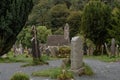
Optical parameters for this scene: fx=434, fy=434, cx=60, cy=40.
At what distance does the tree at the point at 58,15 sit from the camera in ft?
359

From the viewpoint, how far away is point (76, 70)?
25547 millimetres

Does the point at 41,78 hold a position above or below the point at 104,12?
below

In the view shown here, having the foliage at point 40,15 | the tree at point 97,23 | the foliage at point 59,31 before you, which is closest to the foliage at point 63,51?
the tree at point 97,23

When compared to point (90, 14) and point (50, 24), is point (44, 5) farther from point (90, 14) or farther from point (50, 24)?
point (90, 14)

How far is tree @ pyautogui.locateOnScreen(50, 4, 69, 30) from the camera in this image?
10956cm

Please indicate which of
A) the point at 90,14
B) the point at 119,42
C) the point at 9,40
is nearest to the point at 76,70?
the point at 9,40

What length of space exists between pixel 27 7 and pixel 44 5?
10174cm

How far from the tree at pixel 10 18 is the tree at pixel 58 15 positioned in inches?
3683

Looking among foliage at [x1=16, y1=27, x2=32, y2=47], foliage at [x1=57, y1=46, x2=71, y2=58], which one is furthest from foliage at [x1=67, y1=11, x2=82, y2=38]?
foliage at [x1=57, y1=46, x2=71, y2=58]

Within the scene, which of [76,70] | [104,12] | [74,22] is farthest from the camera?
[74,22]

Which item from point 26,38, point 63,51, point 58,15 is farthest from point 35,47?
point 58,15

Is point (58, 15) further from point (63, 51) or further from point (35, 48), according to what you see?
point (35, 48)

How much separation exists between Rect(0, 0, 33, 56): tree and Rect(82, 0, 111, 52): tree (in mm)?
47513

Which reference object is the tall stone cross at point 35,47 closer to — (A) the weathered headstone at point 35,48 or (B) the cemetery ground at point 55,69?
(A) the weathered headstone at point 35,48
